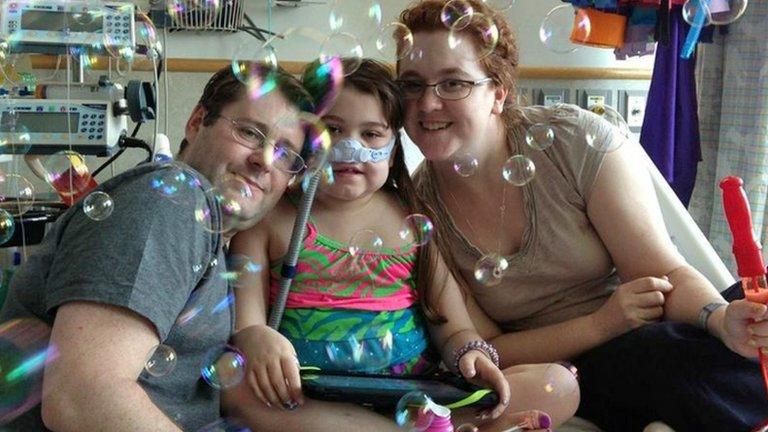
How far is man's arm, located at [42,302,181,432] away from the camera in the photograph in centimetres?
76

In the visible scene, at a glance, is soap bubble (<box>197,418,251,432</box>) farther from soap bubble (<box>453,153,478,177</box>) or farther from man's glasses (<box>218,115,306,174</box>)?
soap bubble (<box>453,153,478,177</box>)

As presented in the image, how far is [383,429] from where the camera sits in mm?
1067

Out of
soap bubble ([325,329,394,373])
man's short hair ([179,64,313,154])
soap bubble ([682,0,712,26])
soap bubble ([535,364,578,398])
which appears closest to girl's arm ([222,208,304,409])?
soap bubble ([325,329,394,373])

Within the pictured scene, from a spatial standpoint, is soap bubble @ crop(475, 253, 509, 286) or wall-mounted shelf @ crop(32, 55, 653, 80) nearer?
soap bubble @ crop(475, 253, 509, 286)

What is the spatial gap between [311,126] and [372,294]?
277mm

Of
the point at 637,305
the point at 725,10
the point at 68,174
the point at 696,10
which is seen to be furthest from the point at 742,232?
the point at 68,174

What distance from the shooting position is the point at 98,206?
83 cm

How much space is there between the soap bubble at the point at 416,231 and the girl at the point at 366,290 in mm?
13

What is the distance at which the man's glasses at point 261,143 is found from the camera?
104 cm

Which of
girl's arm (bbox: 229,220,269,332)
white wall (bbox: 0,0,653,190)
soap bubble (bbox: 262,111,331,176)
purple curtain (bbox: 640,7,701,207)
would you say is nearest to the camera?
soap bubble (bbox: 262,111,331,176)

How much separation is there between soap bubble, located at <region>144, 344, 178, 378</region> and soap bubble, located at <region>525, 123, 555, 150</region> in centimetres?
71

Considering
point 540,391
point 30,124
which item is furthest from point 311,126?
point 30,124

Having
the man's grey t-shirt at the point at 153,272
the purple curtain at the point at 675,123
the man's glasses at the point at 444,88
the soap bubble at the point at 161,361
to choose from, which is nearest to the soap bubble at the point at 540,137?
the man's glasses at the point at 444,88

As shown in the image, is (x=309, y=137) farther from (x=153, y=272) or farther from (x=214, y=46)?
(x=214, y=46)
